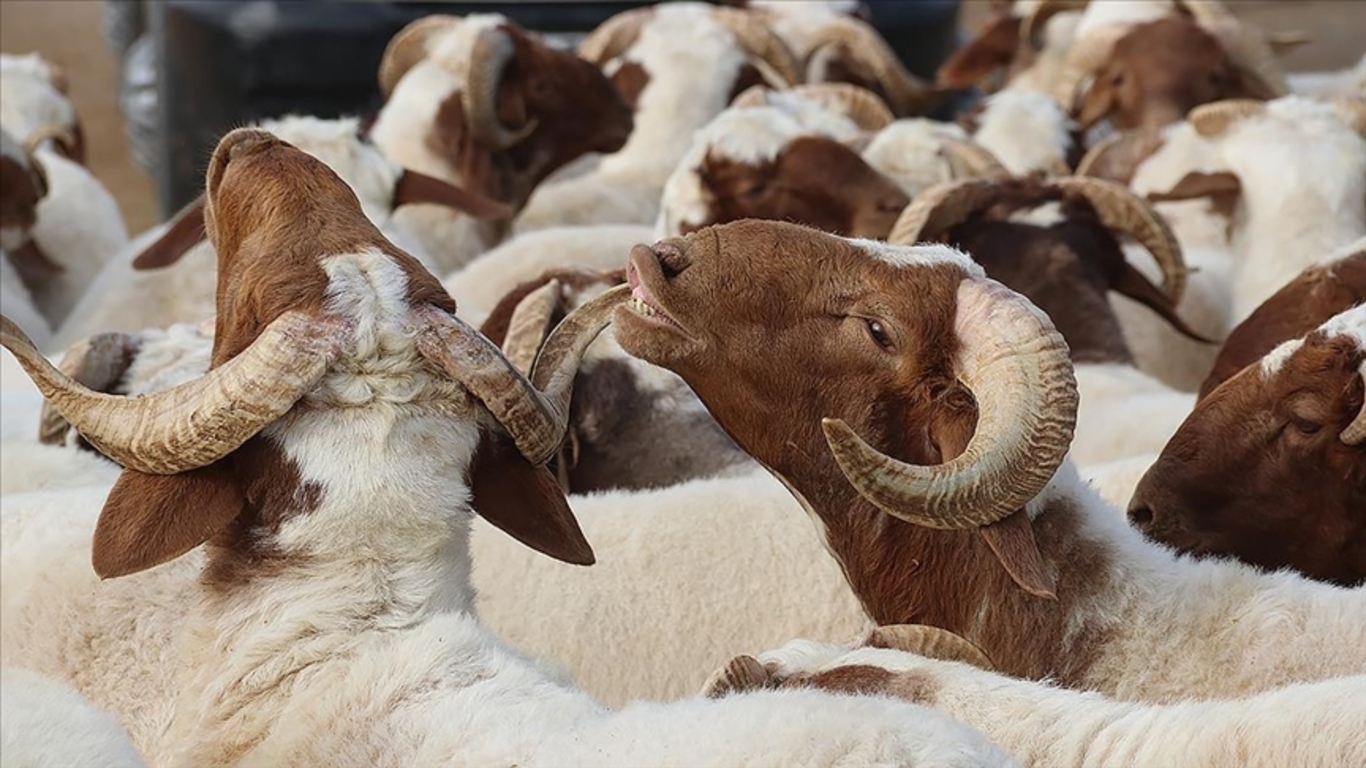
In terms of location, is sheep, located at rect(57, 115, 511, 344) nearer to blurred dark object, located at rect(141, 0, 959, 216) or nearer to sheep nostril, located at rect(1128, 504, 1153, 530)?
sheep nostril, located at rect(1128, 504, 1153, 530)

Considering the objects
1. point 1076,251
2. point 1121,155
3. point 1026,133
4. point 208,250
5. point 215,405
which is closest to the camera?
point 215,405

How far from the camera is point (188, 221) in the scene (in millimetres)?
6070

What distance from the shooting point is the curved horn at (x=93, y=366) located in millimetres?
4750

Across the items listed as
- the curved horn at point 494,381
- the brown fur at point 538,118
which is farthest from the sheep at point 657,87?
the curved horn at point 494,381

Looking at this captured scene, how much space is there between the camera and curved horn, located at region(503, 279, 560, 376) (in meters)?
4.79

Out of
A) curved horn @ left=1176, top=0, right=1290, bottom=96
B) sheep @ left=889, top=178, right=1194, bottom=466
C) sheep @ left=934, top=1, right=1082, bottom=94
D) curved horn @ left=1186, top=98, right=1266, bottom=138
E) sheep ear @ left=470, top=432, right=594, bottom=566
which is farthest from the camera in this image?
sheep @ left=934, top=1, right=1082, bottom=94

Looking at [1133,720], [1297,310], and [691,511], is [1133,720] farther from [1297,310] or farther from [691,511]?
[1297,310]

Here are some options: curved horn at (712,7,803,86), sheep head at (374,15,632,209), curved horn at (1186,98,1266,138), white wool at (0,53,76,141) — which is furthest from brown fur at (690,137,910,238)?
white wool at (0,53,76,141)

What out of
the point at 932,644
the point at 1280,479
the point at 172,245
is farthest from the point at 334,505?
the point at 172,245

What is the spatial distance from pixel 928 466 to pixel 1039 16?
23.3 ft

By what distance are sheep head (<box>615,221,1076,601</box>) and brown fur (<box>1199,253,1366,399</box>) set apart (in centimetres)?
170

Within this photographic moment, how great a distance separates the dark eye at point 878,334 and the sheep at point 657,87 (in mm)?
4318

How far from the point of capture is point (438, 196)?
261 inches

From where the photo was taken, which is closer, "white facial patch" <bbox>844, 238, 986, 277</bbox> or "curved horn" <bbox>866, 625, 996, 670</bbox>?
"curved horn" <bbox>866, 625, 996, 670</bbox>
